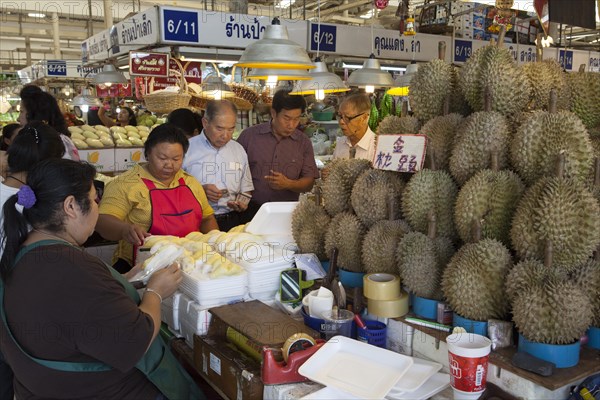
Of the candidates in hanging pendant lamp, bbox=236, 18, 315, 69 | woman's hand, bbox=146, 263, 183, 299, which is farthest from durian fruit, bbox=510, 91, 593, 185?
hanging pendant lamp, bbox=236, 18, 315, 69

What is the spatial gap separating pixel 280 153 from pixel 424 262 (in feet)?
8.50

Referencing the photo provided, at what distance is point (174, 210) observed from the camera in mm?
3215

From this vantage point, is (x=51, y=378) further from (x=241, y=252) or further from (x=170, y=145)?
(x=170, y=145)

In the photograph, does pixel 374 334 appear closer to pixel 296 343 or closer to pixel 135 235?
pixel 296 343

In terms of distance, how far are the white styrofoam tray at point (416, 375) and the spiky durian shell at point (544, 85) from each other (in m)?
1.10

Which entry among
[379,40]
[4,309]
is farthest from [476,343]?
[379,40]

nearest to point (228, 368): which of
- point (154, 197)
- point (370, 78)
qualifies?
point (154, 197)

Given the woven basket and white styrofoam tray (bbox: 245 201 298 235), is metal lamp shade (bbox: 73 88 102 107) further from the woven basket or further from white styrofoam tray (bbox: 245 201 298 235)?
white styrofoam tray (bbox: 245 201 298 235)

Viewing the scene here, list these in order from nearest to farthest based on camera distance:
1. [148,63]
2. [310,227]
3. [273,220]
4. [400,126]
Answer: [400,126] < [310,227] < [273,220] < [148,63]

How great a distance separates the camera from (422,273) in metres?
1.90

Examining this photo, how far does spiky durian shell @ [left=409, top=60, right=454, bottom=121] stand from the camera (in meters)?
2.20

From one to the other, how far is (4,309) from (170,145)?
154 cm

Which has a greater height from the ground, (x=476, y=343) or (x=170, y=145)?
(x=170, y=145)

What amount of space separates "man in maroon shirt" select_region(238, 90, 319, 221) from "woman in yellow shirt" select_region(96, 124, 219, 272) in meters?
0.94
